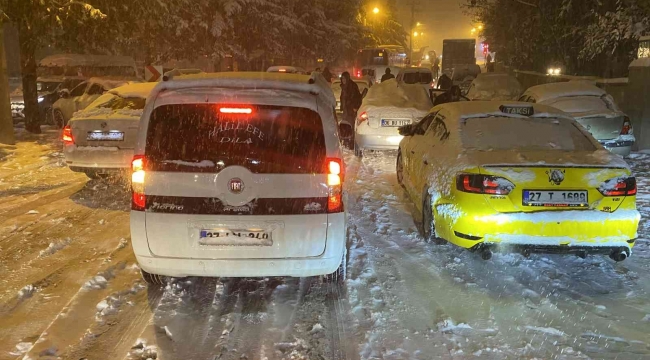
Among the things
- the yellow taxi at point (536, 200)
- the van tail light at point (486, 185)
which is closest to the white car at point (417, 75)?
the yellow taxi at point (536, 200)

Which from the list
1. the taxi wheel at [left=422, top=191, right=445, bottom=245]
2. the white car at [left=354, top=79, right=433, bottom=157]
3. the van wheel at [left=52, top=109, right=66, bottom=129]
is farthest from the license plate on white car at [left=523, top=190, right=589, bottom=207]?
the van wheel at [left=52, top=109, right=66, bottom=129]

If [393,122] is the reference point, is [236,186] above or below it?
below

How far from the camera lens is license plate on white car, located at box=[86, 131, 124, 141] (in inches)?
345

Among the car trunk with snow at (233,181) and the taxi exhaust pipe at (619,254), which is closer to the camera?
the car trunk with snow at (233,181)

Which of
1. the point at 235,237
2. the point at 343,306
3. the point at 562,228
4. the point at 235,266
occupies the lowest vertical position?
the point at 343,306

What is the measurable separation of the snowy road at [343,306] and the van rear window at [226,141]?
1.23m

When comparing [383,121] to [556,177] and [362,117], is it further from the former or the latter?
[556,177]

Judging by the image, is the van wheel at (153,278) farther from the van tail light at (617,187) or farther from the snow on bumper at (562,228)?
the van tail light at (617,187)

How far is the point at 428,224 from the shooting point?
20.5 ft

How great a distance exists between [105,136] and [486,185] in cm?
608

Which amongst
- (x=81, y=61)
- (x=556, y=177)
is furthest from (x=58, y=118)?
(x=556, y=177)

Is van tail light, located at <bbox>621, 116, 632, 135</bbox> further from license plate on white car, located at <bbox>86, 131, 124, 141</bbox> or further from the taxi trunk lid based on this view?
license plate on white car, located at <bbox>86, 131, 124, 141</bbox>

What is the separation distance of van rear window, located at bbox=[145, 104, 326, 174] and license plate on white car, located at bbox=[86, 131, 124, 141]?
4.81 meters

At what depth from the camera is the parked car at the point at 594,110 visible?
1078cm
